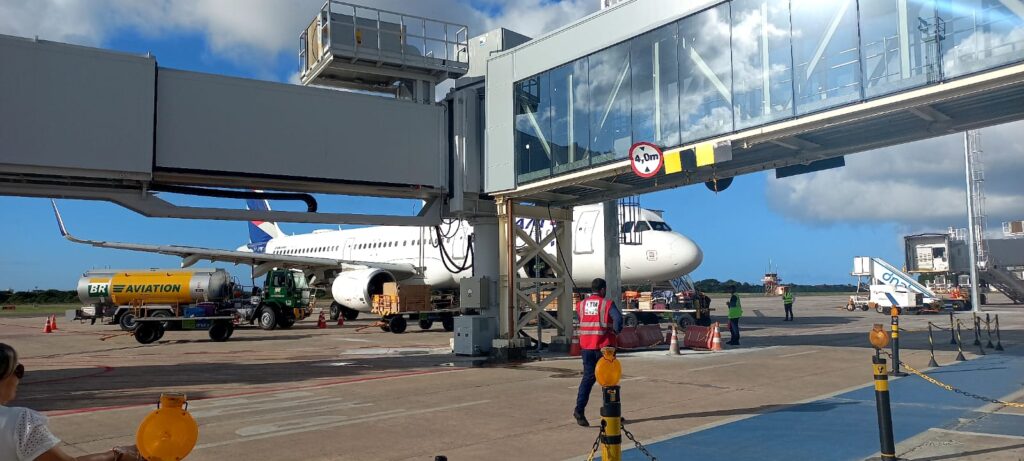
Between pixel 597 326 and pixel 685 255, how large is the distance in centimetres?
1577

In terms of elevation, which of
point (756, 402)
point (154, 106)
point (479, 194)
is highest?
point (154, 106)

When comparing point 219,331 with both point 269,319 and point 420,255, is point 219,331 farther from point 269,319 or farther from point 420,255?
point 420,255

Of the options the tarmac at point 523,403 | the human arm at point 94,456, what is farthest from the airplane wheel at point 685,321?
the human arm at point 94,456

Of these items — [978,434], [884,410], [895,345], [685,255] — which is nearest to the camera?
[884,410]

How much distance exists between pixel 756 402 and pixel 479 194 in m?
8.26

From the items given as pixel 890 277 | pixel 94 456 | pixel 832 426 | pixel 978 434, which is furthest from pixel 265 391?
pixel 890 277

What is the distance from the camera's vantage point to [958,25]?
838 cm

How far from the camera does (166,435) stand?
2949 millimetres

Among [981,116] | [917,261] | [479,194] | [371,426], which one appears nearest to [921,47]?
[981,116]

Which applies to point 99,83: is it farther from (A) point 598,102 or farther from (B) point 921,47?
(B) point 921,47

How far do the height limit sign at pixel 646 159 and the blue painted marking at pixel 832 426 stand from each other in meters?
4.36

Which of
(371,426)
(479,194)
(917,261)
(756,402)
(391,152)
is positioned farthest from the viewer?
(917,261)

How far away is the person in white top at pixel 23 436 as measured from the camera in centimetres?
272

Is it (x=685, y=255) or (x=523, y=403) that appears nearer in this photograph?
(x=523, y=403)
